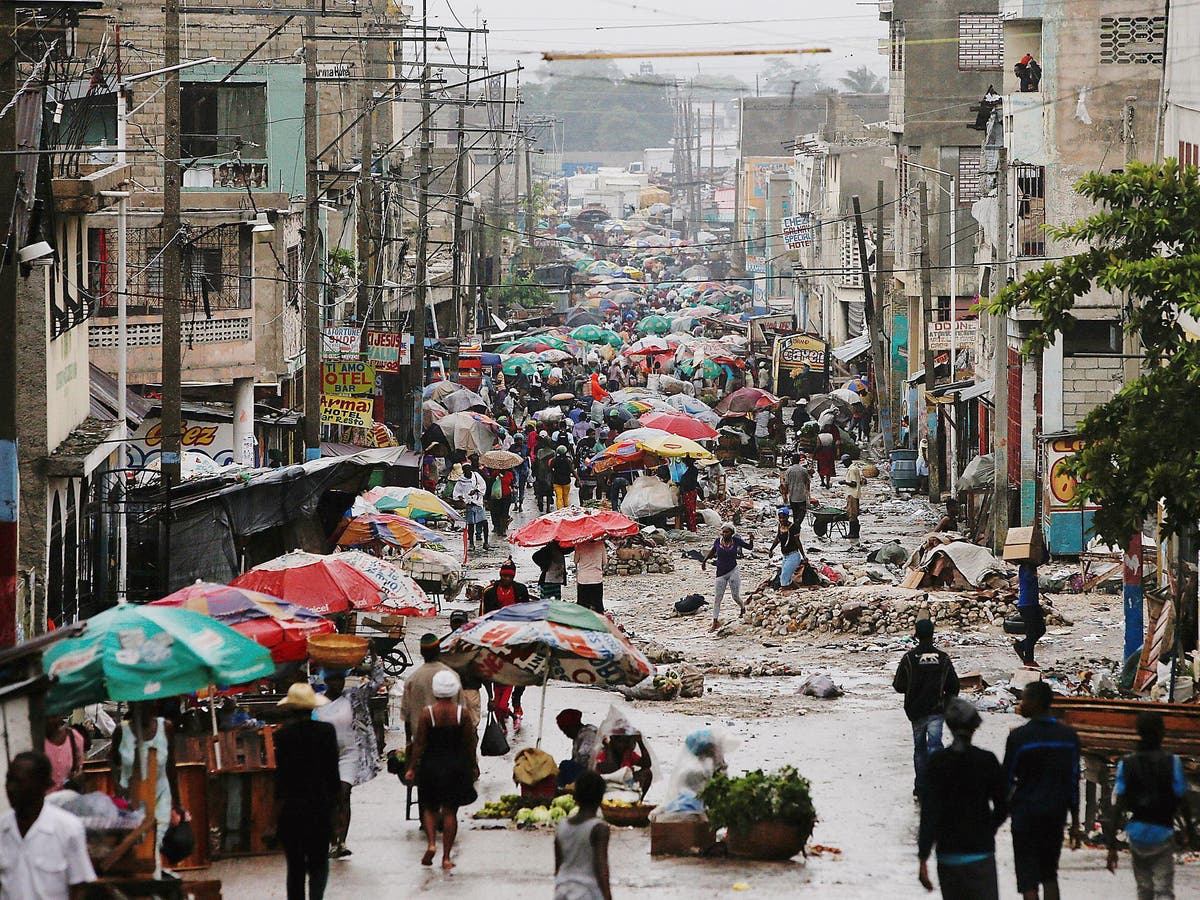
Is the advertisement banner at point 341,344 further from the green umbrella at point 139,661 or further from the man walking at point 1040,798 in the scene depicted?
the man walking at point 1040,798

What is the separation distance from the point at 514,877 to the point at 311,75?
1833 centimetres

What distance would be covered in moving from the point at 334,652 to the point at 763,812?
360cm

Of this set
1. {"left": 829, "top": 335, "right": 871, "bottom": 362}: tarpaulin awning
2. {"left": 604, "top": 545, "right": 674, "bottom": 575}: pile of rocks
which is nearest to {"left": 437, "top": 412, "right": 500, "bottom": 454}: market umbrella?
{"left": 604, "top": 545, "right": 674, "bottom": 575}: pile of rocks

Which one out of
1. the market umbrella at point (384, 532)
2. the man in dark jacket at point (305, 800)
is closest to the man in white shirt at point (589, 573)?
the market umbrella at point (384, 532)

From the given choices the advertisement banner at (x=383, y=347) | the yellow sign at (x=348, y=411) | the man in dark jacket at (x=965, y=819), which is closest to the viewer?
the man in dark jacket at (x=965, y=819)

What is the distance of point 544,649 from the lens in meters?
12.6

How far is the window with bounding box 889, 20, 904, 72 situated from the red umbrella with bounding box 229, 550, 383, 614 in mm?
37039

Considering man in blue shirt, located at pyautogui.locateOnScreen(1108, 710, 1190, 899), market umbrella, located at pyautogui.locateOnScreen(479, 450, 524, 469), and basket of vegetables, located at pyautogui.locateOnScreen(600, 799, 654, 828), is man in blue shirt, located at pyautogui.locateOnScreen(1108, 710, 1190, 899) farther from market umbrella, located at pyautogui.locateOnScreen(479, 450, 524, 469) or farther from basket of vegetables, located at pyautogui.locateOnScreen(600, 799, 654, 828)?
market umbrella, located at pyautogui.locateOnScreen(479, 450, 524, 469)

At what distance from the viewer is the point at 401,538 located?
73.2 feet

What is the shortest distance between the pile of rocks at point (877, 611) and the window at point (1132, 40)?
33.4 feet

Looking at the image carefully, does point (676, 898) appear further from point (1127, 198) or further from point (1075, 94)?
point (1075, 94)

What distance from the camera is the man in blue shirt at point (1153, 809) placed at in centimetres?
900

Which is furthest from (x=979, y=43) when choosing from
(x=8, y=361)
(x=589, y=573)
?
(x=8, y=361)

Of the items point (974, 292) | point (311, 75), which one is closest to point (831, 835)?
point (311, 75)
